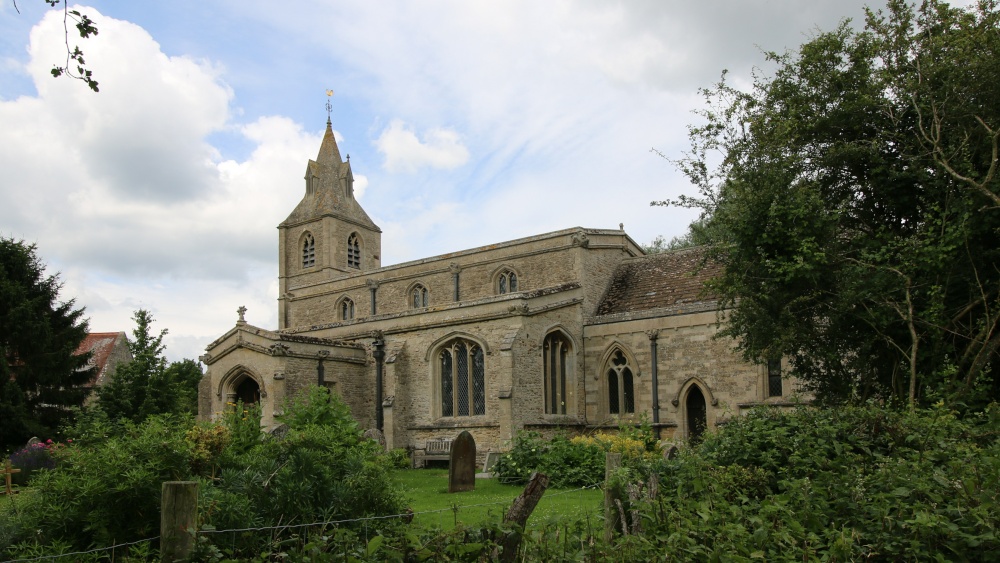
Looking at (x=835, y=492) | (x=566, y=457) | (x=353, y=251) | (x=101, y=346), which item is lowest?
(x=566, y=457)

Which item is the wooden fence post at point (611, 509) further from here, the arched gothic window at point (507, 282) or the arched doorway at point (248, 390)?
the arched gothic window at point (507, 282)

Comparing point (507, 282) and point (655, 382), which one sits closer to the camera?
point (655, 382)

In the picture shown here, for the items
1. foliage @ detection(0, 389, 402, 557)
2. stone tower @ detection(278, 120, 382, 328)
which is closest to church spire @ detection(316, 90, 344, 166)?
stone tower @ detection(278, 120, 382, 328)

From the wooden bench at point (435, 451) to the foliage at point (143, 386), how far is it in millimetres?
7495

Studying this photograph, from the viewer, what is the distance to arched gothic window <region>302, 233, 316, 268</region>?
39.1m

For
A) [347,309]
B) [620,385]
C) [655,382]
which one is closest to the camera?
[655,382]

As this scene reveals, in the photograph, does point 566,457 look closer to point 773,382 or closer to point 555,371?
point 555,371

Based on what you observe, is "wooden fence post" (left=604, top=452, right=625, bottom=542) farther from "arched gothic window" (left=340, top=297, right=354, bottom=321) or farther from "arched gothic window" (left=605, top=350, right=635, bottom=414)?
"arched gothic window" (left=340, top=297, right=354, bottom=321)

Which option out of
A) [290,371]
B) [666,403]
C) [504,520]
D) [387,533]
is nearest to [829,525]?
[504,520]

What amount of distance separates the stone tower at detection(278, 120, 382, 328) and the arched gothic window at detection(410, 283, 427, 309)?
8500 millimetres

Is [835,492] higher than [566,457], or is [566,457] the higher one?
[835,492]

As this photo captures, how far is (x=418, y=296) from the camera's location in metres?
30.4

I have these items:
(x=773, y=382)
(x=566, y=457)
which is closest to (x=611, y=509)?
(x=566, y=457)

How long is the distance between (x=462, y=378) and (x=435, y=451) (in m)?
2.30
